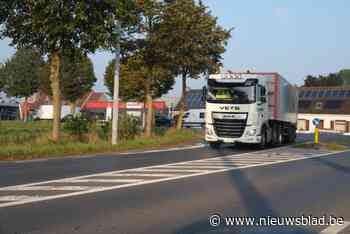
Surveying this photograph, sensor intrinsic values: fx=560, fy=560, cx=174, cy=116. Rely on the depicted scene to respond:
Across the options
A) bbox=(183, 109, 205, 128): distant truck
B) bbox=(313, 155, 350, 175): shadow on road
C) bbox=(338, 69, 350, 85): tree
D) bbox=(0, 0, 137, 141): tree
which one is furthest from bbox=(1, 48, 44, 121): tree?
bbox=(338, 69, 350, 85): tree

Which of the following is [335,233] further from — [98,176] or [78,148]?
[78,148]

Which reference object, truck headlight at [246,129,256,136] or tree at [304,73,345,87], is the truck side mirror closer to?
truck headlight at [246,129,256,136]

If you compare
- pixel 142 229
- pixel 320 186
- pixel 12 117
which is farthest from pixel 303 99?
pixel 142 229

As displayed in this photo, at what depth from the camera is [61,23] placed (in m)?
19.9

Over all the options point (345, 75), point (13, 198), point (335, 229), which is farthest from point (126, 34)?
point (345, 75)

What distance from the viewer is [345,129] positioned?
3132 inches

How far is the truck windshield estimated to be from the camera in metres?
24.7

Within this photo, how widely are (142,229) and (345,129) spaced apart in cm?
7587

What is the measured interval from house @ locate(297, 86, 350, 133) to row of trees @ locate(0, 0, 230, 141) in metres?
46.6

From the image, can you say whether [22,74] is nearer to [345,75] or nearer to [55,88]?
[55,88]

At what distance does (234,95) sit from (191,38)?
17.5ft

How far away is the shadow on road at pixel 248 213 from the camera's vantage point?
784cm

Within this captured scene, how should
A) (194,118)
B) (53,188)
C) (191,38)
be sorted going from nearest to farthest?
(53,188), (191,38), (194,118)

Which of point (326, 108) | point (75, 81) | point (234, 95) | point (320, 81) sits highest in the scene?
point (320, 81)
